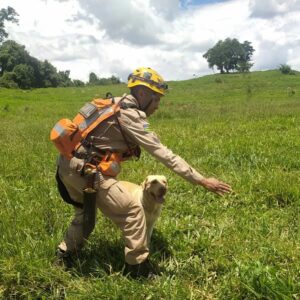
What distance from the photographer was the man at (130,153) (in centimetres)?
432

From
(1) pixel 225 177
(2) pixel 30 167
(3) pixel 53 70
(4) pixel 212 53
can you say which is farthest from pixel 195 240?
(4) pixel 212 53

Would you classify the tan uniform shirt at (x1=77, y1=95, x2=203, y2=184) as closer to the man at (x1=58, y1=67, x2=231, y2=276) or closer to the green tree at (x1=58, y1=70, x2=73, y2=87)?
the man at (x1=58, y1=67, x2=231, y2=276)

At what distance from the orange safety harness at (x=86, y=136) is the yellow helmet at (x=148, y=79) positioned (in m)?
0.23

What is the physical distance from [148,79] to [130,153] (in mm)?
782

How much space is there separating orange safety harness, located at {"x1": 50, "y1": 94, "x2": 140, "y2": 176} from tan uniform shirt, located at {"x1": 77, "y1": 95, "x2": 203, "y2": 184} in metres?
0.05

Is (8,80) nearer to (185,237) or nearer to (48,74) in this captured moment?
(48,74)

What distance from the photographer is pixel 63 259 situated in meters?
4.82

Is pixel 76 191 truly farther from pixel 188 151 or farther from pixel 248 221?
pixel 188 151

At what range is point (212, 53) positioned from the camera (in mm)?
102438

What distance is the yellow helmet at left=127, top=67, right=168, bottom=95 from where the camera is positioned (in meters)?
4.47

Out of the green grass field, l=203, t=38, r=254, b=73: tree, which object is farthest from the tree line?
the green grass field

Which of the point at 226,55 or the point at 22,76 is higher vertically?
the point at 226,55

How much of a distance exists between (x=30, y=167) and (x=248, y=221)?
15.6ft

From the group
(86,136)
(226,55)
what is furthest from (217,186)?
(226,55)
